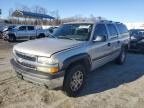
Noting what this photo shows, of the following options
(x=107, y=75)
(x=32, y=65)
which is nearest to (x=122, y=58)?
(x=107, y=75)

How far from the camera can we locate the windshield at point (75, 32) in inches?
222

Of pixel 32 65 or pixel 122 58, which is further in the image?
pixel 122 58

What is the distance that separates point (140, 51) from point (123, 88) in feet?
22.0

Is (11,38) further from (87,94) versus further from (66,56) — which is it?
(66,56)

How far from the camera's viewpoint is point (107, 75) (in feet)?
23.1

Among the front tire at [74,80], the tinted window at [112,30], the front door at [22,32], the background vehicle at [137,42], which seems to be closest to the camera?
the front tire at [74,80]

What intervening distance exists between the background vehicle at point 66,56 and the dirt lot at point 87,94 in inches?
14.3

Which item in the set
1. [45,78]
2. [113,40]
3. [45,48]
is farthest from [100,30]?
[45,78]

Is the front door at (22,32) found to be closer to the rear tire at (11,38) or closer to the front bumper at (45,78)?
the rear tire at (11,38)

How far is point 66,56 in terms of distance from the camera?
14.7 feet

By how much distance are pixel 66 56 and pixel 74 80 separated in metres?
0.77

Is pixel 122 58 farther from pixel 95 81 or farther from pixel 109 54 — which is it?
pixel 95 81

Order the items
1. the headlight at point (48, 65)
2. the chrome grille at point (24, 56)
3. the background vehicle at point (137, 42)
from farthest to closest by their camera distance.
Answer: the background vehicle at point (137, 42), the chrome grille at point (24, 56), the headlight at point (48, 65)

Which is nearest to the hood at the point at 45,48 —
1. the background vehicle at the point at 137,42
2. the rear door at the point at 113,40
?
the rear door at the point at 113,40
